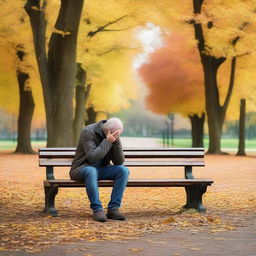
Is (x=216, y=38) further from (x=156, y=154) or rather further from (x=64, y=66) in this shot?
(x=156, y=154)

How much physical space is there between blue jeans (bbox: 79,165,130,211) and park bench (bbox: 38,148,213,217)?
0.38 feet

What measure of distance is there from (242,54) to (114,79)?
948cm

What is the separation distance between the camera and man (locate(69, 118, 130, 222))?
859 cm

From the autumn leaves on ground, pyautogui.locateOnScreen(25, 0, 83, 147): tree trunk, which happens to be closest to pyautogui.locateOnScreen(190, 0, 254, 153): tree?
pyautogui.locateOnScreen(25, 0, 83, 147): tree trunk

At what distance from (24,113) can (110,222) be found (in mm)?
25686

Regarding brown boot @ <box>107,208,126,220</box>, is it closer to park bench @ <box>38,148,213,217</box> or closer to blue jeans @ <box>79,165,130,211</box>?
blue jeans @ <box>79,165,130,211</box>

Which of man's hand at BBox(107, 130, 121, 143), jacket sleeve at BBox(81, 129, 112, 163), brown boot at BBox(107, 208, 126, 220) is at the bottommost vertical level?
brown boot at BBox(107, 208, 126, 220)

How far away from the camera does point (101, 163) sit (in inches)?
357

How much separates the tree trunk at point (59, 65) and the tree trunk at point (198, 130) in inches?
751

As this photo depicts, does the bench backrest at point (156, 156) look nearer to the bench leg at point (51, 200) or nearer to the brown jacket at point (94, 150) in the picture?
the bench leg at point (51, 200)

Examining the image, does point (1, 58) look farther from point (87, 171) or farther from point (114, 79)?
point (87, 171)

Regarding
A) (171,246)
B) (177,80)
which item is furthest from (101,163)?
(177,80)

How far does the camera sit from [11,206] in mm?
10383

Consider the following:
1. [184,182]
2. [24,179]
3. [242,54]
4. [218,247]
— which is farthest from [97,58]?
[218,247]
